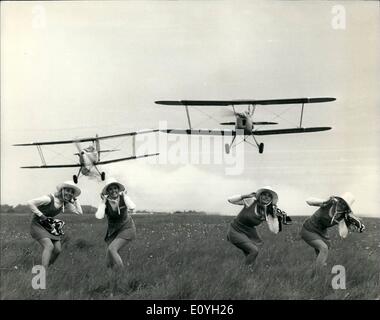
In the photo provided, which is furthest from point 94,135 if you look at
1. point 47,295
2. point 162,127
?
point 47,295

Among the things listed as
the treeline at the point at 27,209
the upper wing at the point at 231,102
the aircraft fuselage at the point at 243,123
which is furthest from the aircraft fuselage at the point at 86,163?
the aircraft fuselage at the point at 243,123

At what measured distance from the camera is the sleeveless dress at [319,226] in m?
7.16

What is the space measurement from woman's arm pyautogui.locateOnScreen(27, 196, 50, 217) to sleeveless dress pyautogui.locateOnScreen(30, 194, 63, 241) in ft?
0.31

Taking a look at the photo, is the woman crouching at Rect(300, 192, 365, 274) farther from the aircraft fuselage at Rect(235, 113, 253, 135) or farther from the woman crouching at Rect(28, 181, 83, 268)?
the woman crouching at Rect(28, 181, 83, 268)

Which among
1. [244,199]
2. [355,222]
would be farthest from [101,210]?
[355,222]

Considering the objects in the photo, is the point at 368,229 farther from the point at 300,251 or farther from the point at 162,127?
the point at 162,127

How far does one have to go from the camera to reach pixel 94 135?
9.28 m

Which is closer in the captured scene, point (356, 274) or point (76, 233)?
point (356, 274)

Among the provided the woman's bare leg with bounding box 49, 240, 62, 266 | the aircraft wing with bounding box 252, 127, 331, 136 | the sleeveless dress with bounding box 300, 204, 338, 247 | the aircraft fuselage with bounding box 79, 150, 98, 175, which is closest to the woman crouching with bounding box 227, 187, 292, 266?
the sleeveless dress with bounding box 300, 204, 338, 247

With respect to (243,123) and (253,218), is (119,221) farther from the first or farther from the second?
(243,123)

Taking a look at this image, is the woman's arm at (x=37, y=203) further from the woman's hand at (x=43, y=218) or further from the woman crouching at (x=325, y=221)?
the woman crouching at (x=325, y=221)
